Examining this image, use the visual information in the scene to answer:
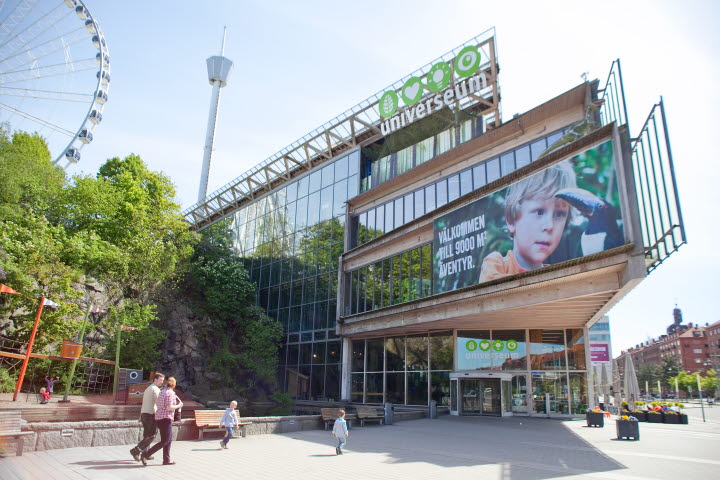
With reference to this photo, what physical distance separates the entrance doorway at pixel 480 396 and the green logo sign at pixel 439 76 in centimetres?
1755

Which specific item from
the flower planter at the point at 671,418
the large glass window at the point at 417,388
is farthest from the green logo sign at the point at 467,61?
the flower planter at the point at 671,418

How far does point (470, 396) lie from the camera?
26.3 meters

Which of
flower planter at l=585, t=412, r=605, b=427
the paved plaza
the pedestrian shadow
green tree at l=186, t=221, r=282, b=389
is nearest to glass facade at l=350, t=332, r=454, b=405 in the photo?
the pedestrian shadow

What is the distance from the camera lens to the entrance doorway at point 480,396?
85.0 feet

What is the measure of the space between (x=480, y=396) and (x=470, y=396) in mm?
547

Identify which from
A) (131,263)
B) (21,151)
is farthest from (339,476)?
(21,151)

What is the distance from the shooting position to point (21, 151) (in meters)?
33.5

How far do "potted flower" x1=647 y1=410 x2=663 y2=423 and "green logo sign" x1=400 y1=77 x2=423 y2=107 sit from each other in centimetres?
2212

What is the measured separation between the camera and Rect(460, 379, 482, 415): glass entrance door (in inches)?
1024

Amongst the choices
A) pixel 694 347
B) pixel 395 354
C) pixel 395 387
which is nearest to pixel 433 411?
pixel 395 387

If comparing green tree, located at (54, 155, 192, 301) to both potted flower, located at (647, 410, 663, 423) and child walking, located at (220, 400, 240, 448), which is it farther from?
potted flower, located at (647, 410, 663, 423)

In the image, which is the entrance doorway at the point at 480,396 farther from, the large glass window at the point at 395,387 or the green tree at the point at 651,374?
the green tree at the point at 651,374

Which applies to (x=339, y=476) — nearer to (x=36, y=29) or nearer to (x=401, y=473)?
(x=401, y=473)

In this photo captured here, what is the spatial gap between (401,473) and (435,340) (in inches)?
765
